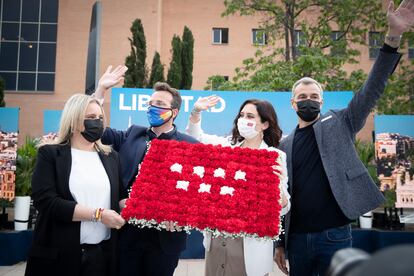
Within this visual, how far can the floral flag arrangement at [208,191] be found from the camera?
220 cm

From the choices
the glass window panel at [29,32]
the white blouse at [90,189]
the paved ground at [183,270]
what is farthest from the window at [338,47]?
the glass window panel at [29,32]

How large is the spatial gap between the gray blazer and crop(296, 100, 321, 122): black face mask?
0.07 metres

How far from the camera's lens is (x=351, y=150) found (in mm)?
2471

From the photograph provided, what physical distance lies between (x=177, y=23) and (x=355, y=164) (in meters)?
19.3

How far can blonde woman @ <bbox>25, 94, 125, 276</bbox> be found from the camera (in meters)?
2.20

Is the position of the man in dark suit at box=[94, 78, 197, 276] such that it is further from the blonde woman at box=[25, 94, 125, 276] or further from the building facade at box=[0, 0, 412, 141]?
the building facade at box=[0, 0, 412, 141]

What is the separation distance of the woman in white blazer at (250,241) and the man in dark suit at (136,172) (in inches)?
9.9

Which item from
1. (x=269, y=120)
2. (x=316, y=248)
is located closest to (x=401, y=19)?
(x=269, y=120)

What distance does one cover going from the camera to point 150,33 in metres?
18.9

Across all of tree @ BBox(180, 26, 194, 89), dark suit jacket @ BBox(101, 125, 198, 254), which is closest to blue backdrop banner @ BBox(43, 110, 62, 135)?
dark suit jacket @ BBox(101, 125, 198, 254)

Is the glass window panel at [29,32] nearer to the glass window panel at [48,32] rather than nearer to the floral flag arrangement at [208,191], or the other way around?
the glass window panel at [48,32]

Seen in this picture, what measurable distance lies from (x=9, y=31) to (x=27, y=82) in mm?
2774

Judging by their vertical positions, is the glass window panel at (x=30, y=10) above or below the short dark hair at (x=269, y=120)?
above

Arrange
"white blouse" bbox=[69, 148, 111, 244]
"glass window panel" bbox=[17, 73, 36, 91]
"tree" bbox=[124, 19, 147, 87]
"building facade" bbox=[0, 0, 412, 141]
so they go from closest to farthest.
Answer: "white blouse" bbox=[69, 148, 111, 244], "tree" bbox=[124, 19, 147, 87], "building facade" bbox=[0, 0, 412, 141], "glass window panel" bbox=[17, 73, 36, 91]
